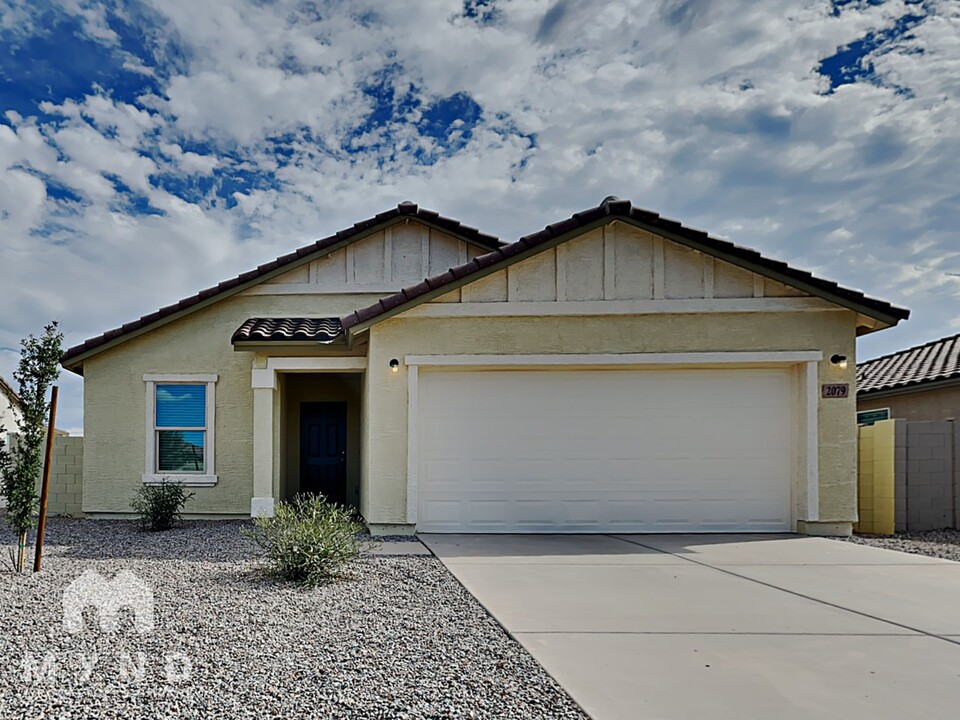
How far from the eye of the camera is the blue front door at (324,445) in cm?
1355

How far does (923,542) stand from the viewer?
9.57 meters

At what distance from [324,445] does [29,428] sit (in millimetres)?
6803

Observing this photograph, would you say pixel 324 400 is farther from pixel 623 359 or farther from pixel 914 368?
pixel 914 368

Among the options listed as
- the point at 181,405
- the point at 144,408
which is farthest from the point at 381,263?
the point at 144,408

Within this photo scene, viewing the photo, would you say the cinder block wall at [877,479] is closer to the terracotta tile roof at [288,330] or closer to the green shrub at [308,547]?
the green shrub at [308,547]

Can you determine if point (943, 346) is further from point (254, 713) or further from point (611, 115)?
point (254, 713)

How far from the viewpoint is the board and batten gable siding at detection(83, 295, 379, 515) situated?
11789 mm

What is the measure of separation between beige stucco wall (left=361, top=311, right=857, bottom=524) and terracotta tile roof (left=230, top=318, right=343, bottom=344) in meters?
1.30

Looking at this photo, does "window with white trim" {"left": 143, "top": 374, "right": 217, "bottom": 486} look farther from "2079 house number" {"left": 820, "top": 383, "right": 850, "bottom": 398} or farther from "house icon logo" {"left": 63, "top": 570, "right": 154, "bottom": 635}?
"2079 house number" {"left": 820, "top": 383, "right": 850, "bottom": 398}

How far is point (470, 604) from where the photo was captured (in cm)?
560

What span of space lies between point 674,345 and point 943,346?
37.9ft

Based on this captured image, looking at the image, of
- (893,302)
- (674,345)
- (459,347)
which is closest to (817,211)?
(893,302)

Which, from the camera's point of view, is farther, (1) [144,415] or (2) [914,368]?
(2) [914,368]

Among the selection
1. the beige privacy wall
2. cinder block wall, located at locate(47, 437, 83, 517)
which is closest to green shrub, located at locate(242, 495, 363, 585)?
the beige privacy wall
